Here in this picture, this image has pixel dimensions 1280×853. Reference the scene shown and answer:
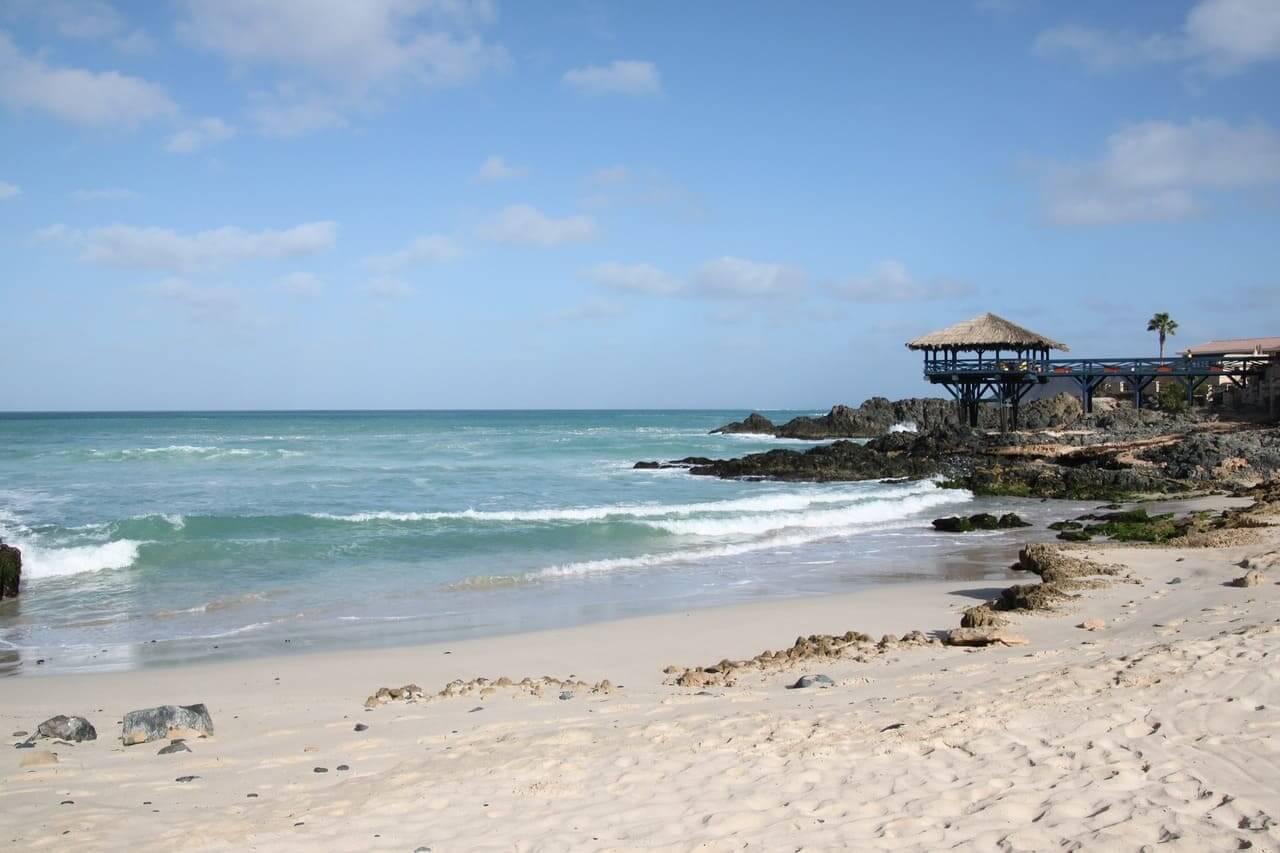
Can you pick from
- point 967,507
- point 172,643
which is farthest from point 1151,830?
point 967,507

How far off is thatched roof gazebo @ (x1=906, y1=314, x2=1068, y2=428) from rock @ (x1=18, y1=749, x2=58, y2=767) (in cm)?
3929

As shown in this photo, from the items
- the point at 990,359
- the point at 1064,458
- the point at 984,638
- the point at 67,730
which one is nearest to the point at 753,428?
the point at 990,359

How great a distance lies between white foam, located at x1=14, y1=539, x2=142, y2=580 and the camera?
576 inches

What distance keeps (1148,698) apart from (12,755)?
23.7 ft

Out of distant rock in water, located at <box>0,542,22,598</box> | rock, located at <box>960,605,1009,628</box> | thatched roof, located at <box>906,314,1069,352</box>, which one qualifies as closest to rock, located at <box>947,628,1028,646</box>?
rock, located at <box>960,605,1009,628</box>

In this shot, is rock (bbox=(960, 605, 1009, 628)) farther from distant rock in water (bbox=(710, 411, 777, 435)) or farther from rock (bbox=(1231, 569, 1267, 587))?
distant rock in water (bbox=(710, 411, 777, 435))

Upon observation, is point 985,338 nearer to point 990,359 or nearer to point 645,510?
point 990,359

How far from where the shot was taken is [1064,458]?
29.7m

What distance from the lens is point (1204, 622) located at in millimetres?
8281

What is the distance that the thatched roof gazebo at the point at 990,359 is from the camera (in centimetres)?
4088

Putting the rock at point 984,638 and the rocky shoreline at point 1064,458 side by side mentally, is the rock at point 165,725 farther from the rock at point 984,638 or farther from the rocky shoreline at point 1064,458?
the rocky shoreline at point 1064,458

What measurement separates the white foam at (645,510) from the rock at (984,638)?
42.1 feet

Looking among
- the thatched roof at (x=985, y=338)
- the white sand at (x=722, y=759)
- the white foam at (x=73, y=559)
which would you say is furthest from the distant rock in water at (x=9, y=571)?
the thatched roof at (x=985, y=338)

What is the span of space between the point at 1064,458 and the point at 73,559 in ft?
88.9
